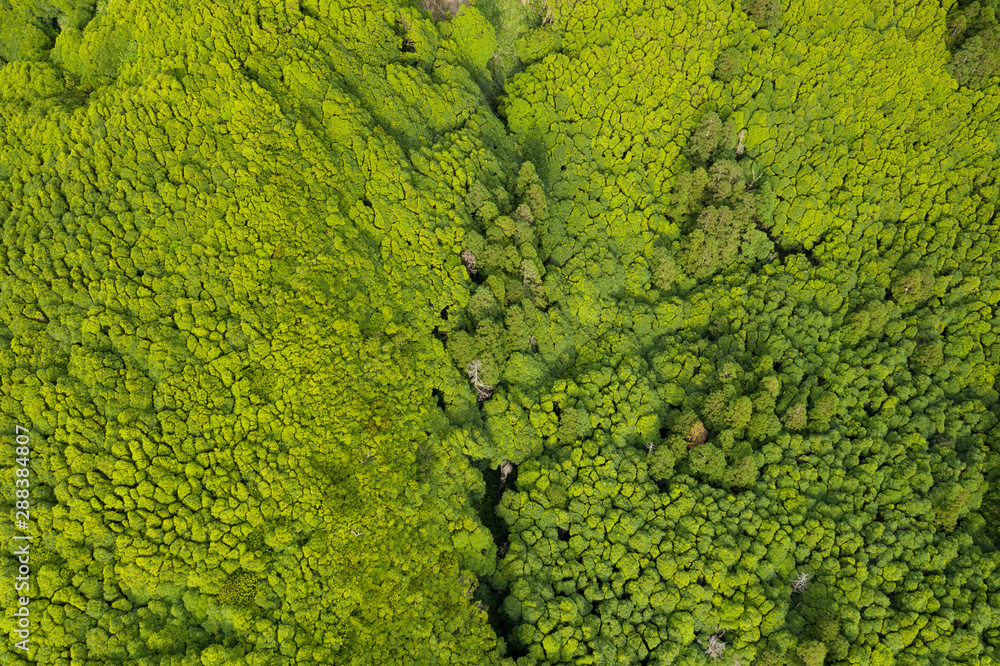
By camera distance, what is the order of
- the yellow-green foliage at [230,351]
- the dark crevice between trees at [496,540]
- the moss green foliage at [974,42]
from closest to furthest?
the yellow-green foliage at [230,351]
the dark crevice between trees at [496,540]
the moss green foliage at [974,42]

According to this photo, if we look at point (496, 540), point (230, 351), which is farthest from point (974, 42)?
point (230, 351)

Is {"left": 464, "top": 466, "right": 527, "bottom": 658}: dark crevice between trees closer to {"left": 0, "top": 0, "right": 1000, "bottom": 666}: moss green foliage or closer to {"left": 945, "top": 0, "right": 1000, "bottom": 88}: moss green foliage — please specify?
{"left": 0, "top": 0, "right": 1000, "bottom": 666}: moss green foliage

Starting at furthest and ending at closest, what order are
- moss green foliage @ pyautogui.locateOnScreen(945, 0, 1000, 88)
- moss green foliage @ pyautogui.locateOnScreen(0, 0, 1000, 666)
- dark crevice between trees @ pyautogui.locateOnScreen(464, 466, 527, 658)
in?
moss green foliage @ pyautogui.locateOnScreen(945, 0, 1000, 88)
dark crevice between trees @ pyautogui.locateOnScreen(464, 466, 527, 658)
moss green foliage @ pyautogui.locateOnScreen(0, 0, 1000, 666)

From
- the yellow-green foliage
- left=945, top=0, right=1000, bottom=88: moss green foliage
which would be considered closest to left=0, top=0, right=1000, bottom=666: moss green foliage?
the yellow-green foliage

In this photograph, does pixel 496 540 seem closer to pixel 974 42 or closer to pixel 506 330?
pixel 506 330

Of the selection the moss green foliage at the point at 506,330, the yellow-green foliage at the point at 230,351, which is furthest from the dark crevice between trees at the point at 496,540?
the yellow-green foliage at the point at 230,351

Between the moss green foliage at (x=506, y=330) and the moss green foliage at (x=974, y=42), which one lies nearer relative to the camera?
the moss green foliage at (x=506, y=330)

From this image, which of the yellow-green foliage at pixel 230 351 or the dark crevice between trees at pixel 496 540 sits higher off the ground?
the yellow-green foliage at pixel 230 351

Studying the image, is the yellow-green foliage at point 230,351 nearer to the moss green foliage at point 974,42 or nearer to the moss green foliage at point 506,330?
the moss green foliage at point 506,330

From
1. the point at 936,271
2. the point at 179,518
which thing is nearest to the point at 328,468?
the point at 179,518
